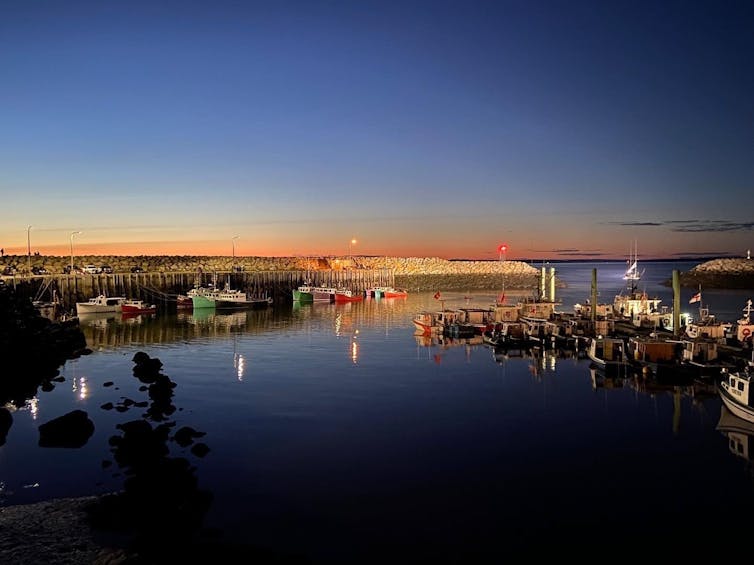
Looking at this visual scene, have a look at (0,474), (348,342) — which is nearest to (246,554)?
(0,474)

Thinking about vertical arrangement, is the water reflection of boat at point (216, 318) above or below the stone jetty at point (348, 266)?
below

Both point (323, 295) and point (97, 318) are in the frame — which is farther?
point (323, 295)

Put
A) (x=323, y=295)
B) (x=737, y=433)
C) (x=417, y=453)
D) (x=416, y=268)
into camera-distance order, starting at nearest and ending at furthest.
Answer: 1. (x=417, y=453)
2. (x=737, y=433)
3. (x=323, y=295)
4. (x=416, y=268)

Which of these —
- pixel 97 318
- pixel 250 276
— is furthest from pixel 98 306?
pixel 250 276

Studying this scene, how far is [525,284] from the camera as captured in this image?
535 feet

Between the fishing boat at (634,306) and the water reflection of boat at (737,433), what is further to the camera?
the fishing boat at (634,306)

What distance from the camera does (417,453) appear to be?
2227 cm

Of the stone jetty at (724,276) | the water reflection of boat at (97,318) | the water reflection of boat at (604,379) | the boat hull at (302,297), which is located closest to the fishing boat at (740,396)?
the water reflection of boat at (604,379)

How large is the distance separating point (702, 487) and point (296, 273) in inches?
4690

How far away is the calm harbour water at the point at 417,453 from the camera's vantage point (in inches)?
643

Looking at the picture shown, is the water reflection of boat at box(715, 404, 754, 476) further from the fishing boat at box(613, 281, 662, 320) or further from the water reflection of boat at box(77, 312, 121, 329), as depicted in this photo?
the water reflection of boat at box(77, 312, 121, 329)

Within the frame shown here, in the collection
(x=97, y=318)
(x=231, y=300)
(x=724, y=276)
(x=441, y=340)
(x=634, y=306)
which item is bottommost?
(x=441, y=340)

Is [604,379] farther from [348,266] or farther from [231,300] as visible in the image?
[348,266]

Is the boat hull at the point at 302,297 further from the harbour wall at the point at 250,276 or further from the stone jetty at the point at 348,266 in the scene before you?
the stone jetty at the point at 348,266
